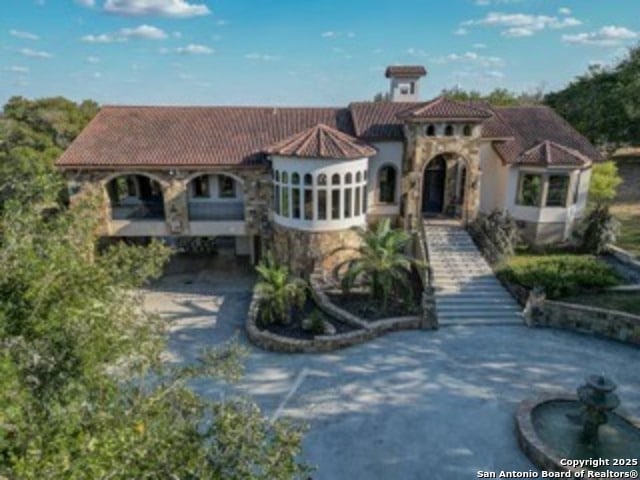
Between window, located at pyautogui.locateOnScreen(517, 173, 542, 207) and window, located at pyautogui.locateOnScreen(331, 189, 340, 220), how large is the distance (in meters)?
10.8

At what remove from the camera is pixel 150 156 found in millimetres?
25812

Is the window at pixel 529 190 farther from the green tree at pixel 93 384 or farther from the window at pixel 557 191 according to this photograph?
the green tree at pixel 93 384

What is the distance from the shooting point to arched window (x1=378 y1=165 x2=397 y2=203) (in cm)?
2742

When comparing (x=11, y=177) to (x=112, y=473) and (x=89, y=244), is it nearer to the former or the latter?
(x=89, y=244)

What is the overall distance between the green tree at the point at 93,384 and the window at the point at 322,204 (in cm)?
1491

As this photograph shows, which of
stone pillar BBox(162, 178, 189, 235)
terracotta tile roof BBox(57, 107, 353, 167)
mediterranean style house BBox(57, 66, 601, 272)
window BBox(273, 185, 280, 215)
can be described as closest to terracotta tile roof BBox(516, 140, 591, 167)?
mediterranean style house BBox(57, 66, 601, 272)

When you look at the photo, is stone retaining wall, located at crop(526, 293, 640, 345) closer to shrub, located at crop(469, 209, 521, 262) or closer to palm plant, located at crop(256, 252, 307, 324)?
shrub, located at crop(469, 209, 521, 262)

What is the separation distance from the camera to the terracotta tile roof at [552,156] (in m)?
25.4

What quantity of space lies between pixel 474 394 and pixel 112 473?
1269 centimetres

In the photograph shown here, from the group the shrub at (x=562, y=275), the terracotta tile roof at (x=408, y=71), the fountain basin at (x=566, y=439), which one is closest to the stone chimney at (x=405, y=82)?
the terracotta tile roof at (x=408, y=71)

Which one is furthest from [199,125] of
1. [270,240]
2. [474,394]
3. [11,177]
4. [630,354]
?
[630,354]

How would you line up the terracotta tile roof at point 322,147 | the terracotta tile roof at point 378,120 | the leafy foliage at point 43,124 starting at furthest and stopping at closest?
1. the leafy foliage at point 43,124
2. the terracotta tile roof at point 378,120
3. the terracotta tile roof at point 322,147

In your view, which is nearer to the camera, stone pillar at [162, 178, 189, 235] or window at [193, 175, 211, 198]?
stone pillar at [162, 178, 189, 235]

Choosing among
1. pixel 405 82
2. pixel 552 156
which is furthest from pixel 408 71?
pixel 552 156
